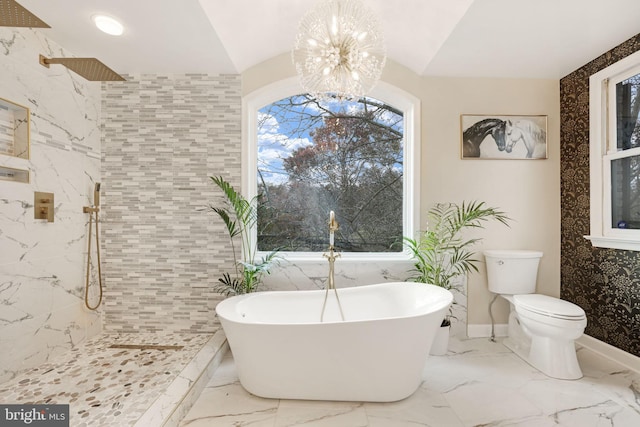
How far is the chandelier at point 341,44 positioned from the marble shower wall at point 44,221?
1.75m

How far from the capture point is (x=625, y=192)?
220 cm

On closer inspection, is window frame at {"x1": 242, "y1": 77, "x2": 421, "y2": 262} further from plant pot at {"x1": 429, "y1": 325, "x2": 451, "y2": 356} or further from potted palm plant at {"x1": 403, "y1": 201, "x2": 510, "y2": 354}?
plant pot at {"x1": 429, "y1": 325, "x2": 451, "y2": 356}

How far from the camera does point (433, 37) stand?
7.34ft

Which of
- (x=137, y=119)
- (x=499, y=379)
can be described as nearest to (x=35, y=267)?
(x=137, y=119)

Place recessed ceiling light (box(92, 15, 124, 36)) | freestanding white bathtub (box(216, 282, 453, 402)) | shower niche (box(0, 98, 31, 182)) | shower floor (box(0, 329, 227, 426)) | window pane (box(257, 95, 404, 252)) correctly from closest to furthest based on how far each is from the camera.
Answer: shower floor (box(0, 329, 227, 426)), freestanding white bathtub (box(216, 282, 453, 402)), shower niche (box(0, 98, 31, 182)), recessed ceiling light (box(92, 15, 124, 36)), window pane (box(257, 95, 404, 252))

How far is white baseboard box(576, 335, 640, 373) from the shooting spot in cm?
207

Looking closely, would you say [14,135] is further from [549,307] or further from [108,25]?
[549,307]

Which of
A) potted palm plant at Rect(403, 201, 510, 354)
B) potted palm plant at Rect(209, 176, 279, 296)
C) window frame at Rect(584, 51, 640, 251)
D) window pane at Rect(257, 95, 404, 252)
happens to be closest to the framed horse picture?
window frame at Rect(584, 51, 640, 251)

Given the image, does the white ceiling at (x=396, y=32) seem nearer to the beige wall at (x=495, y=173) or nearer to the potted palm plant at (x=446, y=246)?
the beige wall at (x=495, y=173)

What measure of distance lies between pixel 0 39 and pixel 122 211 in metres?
1.32

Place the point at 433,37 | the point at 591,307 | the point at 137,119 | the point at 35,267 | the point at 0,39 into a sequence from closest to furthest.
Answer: the point at 0,39 < the point at 35,267 < the point at 433,37 < the point at 591,307 < the point at 137,119

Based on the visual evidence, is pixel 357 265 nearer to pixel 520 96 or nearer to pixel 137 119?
pixel 520 96

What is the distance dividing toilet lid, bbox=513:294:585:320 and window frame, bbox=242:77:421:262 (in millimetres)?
910

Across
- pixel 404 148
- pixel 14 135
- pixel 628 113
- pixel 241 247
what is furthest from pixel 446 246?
pixel 14 135
